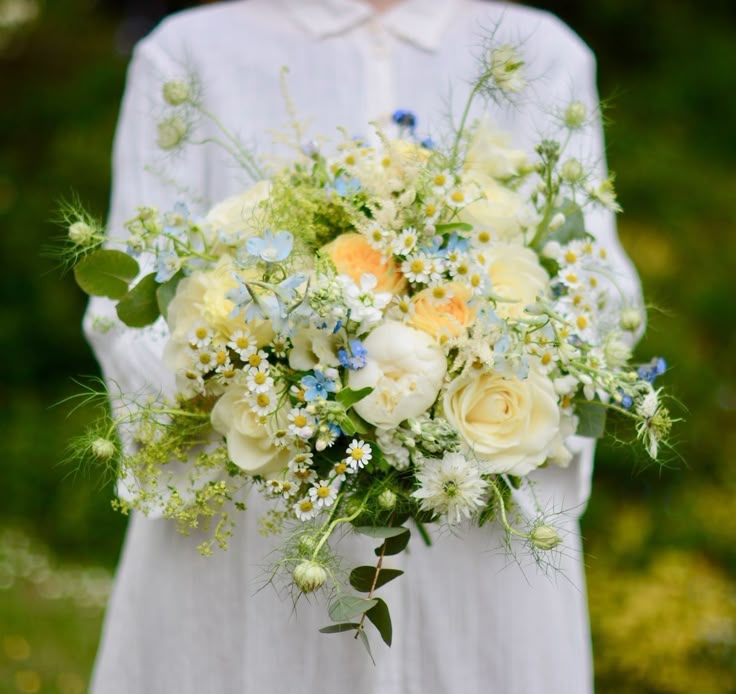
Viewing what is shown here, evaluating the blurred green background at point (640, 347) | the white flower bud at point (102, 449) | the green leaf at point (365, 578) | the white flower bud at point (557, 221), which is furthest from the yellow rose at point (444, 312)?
the blurred green background at point (640, 347)

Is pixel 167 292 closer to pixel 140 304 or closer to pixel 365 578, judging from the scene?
pixel 140 304

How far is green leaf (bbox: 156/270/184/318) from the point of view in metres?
1.45

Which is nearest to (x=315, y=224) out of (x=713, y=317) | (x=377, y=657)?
(x=377, y=657)

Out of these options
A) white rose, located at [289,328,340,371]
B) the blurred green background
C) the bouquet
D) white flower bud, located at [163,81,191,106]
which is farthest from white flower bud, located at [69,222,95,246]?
the blurred green background

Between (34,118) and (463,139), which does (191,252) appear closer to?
(463,139)

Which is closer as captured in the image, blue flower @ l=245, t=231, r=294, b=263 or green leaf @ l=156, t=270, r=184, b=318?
blue flower @ l=245, t=231, r=294, b=263

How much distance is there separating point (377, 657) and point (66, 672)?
218cm

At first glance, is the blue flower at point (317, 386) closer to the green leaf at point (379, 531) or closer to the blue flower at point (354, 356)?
the blue flower at point (354, 356)

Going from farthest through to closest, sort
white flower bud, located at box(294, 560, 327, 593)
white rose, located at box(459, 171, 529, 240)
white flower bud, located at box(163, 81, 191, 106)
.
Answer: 1. white flower bud, located at box(163, 81, 191, 106)
2. white rose, located at box(459, 171, 529, 240)
3. white flower bud, located at box(294, 560, 327, 593)

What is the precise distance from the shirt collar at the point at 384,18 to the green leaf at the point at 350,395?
1.01 meters

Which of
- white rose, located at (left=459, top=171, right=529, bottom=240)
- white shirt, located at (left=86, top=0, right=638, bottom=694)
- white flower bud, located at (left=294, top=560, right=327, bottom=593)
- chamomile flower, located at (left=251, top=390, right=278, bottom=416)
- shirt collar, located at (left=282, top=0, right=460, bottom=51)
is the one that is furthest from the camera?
shirt collar, located at (left=282, top=0, right=460, bottom=51)

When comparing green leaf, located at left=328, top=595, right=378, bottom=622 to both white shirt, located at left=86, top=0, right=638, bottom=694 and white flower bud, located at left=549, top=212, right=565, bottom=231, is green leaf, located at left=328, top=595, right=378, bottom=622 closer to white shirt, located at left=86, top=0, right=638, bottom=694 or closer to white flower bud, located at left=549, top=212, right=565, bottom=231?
white shirt, located at left=86, top=0, right=638, bottom=694

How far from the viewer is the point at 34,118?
5.42 metres

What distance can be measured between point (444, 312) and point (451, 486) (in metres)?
0.24
